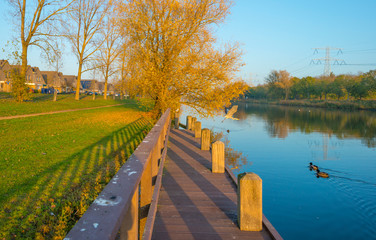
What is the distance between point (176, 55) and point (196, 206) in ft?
40.5

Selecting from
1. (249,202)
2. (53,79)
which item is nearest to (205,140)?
(249,202)

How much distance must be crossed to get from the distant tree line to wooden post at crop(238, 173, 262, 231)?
40173mm

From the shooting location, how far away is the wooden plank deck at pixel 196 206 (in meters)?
3.80

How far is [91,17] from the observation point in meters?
32.9

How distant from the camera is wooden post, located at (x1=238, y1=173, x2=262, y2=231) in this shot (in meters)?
3.76

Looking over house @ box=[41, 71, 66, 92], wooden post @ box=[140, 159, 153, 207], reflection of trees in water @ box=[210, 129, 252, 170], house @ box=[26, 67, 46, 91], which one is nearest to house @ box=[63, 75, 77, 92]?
house @ box=[41, 71, 66, 92]

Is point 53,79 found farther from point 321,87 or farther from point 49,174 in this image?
point 49,174

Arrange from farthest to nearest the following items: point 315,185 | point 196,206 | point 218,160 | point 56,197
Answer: point 315,185
point 218,160
point 56,197
point 196,206

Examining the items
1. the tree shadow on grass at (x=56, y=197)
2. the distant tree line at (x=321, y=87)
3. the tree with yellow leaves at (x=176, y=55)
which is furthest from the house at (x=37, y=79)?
the tree shadow on grass at (x=56, y=197)

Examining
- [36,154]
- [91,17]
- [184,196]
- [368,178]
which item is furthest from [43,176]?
[91,17]

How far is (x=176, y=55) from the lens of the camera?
15766 mm

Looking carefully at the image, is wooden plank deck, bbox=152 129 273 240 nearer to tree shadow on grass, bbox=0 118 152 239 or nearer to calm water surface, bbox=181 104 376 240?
tree shadow on grass, bbox=0 118 152 239

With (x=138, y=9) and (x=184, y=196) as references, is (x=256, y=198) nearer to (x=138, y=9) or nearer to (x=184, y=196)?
(x=184, y=196)

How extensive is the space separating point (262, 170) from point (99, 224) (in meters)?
12.0
